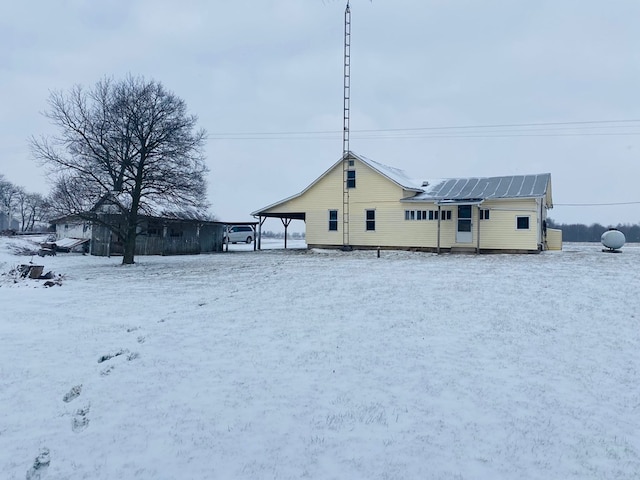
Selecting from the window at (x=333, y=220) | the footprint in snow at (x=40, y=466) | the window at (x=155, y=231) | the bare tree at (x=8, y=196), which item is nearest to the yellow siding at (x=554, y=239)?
the window at (x=333, y=220)

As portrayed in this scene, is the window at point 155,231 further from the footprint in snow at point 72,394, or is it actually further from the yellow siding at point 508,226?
the footprint in snow at point 72,394

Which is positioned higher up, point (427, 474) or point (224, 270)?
point (224, 270)

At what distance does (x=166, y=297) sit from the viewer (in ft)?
34.8

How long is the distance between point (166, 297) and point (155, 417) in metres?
6.24

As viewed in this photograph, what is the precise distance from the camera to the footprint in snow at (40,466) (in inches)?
147

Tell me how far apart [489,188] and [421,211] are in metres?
4.23

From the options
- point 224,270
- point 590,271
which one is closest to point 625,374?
point 590,271

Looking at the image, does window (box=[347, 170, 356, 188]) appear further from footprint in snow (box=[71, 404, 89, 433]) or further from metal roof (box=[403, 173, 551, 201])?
footprint in snow (box=[71, 404, 89, 433])

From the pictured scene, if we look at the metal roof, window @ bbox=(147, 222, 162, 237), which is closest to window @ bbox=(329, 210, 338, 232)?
the metal roof

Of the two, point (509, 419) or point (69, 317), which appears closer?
point (509, 419)

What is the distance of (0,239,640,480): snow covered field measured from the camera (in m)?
4.07

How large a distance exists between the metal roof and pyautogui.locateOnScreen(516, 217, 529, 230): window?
1.29m

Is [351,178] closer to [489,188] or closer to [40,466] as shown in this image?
[489,188]

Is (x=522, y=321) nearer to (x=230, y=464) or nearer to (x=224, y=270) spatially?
(x=230, y=464)
